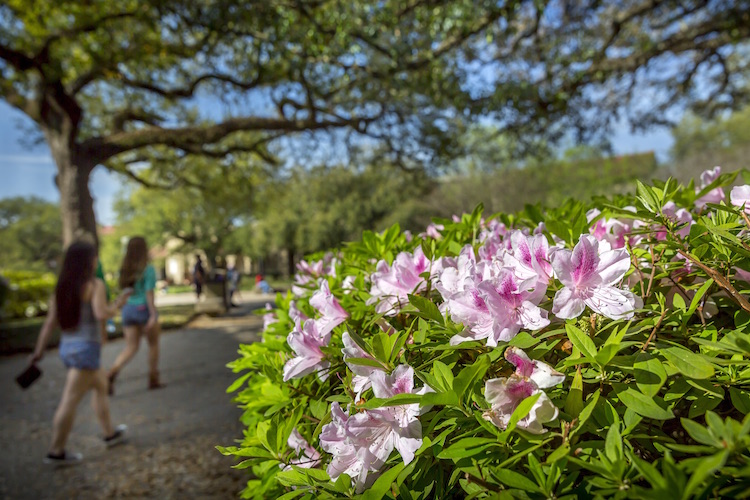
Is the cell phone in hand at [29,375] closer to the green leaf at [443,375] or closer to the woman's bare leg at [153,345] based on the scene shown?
the woman's bare leg at [153,345]

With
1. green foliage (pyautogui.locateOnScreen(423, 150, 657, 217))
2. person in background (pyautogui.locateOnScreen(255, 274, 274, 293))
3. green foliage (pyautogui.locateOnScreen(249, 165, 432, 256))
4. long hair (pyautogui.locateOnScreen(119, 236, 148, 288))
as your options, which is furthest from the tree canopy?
green foliage (pyautogui.locateOnScreen(249, 165, 432, 256))

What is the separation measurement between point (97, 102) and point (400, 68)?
38.6 ft

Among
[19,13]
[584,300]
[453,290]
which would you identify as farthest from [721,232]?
[19,13]

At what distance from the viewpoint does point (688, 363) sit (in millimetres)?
781

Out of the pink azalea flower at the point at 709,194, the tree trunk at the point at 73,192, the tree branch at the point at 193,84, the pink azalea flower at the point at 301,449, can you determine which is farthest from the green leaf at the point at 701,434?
the tree trunk at the point at 73,192

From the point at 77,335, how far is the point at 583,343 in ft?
16.5

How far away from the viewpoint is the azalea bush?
28.8 inches

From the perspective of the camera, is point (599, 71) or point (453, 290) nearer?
point (453, 290)

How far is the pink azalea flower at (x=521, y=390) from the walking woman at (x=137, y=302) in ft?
21.4

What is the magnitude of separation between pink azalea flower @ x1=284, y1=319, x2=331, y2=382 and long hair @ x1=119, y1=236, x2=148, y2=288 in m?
6.07

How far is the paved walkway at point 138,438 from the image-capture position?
3963 mm

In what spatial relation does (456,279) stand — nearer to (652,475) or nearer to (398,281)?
(398,281)

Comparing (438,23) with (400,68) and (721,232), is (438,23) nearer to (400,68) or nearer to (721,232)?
(400,68)

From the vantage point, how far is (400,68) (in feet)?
22.4
